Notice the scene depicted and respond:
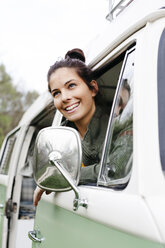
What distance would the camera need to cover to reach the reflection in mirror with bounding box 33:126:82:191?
1590 mm

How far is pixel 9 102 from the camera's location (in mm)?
35094

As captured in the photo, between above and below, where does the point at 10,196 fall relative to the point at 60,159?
below

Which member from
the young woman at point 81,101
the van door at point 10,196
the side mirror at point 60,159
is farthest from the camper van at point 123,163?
the van door at point 10,196

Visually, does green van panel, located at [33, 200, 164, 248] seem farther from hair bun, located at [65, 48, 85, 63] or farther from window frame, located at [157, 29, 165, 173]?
hair bun, located at [65, 48, 85, 63]

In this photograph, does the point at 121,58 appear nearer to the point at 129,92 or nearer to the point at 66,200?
the point at 129,92

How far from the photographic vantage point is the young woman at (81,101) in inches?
86.5

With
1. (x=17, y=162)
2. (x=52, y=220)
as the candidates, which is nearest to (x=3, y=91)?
(x=17, y=162)

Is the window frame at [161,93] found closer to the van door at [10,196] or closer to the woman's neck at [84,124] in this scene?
the woman's neck at [84,124]

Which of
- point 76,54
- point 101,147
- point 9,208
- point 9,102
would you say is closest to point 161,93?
point 101,147

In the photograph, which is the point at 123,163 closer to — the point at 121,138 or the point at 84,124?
the point at 121,138

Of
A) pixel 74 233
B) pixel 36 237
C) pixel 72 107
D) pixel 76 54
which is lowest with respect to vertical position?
pixel 36 237

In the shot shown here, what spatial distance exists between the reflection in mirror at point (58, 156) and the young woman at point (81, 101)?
48 centimetres

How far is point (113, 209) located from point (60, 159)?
0.35m

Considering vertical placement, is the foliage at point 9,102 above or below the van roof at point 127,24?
above
